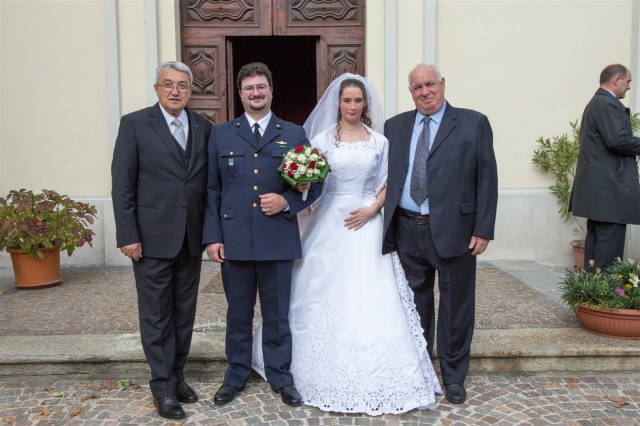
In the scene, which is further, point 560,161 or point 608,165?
point 560,161

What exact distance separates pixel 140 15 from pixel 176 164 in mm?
4588

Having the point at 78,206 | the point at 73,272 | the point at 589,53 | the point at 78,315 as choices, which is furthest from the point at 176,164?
the point at 589,53

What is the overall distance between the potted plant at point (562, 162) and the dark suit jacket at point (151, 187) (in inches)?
209

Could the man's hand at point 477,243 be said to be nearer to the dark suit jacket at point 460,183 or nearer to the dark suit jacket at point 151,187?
the dark suit jacket at point 460,183

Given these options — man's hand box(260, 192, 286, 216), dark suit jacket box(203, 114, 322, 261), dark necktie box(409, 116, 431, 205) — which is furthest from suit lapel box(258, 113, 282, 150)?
dark necktie box(409, 116, 431, 205)

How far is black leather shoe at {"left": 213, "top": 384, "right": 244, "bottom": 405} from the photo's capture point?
151 inches

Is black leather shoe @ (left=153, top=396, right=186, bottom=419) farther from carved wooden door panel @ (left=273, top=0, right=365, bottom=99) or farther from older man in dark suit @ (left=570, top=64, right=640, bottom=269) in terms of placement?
carved wooden door panel @ (left=273, top=0, right=365, bottom=99)

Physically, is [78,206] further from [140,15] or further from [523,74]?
[523,74]

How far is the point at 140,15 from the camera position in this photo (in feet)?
24.3

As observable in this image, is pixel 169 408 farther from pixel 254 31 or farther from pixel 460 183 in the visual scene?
pixel 254 31

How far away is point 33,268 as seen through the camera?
21.3ft

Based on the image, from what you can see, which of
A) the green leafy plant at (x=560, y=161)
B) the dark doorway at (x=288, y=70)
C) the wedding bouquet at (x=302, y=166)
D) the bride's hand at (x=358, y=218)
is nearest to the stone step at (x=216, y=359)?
the bride's hand at (x=358, y=218)

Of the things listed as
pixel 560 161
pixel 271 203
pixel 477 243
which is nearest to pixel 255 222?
pixel 271 203

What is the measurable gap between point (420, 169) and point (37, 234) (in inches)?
177
